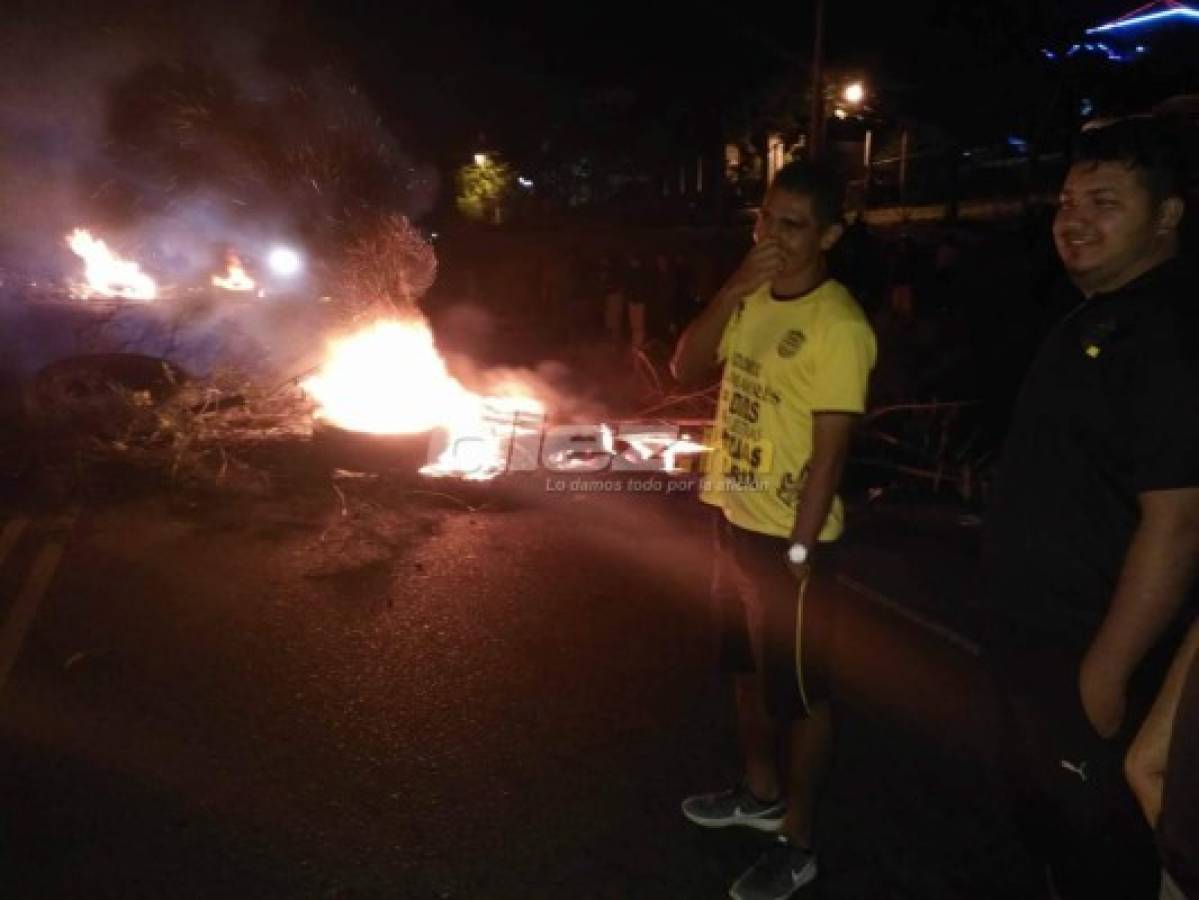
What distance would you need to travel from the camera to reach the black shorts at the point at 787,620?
8.95 ft

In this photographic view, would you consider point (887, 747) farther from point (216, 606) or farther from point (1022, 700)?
point (216, 606)

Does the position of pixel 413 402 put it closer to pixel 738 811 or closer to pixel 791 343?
pixel 738 811

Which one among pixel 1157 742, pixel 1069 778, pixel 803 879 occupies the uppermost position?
pixel 1157 742

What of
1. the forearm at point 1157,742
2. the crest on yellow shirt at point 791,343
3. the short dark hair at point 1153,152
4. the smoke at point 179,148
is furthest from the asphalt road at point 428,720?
the smoke at point 179,148

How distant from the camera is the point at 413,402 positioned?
8.76 m

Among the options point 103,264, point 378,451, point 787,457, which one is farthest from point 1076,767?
point 103,264

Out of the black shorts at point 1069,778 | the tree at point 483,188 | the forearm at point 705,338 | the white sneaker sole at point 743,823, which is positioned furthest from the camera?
the tree at point 483,188

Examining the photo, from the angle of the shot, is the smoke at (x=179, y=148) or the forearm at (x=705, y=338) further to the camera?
the smoke at (x=179, y=148)

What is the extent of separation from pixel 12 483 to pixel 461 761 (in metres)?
5.80

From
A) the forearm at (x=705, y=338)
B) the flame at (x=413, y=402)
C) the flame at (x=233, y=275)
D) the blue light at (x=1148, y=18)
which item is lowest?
the flame at (x=413, y=402)

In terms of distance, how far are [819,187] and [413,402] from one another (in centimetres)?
658

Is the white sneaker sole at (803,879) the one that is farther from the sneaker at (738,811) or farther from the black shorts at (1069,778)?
the black shorts at (1069,778)

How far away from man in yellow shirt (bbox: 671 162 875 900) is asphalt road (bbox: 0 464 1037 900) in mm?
586

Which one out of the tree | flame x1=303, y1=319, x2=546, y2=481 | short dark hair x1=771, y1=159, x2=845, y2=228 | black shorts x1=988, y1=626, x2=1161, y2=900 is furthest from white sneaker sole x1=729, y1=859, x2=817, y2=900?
the tree
